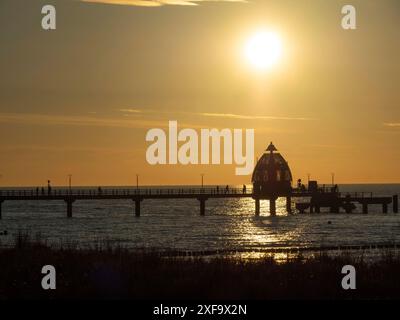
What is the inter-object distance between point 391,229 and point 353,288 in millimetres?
63835

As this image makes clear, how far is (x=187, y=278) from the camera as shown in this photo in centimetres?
3050

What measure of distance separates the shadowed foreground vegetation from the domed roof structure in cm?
8784

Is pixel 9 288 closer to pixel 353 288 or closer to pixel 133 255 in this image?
pixel 133 255

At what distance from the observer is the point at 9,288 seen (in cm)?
3003

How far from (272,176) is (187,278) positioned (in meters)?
94.6

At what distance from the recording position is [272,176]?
124438 mm

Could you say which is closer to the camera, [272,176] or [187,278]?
[187,278]

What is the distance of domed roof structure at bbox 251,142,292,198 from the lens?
124188mm

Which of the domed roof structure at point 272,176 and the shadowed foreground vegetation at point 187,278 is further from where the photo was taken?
the domed roof structure at point 272,176

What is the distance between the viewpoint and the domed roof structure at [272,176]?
124188 mm

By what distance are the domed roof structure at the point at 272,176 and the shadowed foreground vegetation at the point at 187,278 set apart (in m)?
87.8
